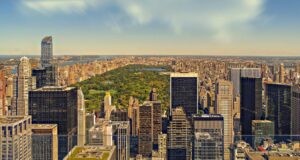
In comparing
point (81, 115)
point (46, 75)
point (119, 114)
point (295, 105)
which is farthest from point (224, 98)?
point (46, 75)

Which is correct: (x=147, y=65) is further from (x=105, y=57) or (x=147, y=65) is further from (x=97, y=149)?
(x=97, y=149)

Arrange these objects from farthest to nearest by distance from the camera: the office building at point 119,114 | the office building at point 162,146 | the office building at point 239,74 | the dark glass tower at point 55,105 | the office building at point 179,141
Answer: the office building at point 239,74, the office building at point 119,114, the dark glass tower at point 55,105, the office building at point 162,146, the office building at point 179,141

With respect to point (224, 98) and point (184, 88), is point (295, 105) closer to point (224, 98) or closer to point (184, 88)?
point (224, 98)

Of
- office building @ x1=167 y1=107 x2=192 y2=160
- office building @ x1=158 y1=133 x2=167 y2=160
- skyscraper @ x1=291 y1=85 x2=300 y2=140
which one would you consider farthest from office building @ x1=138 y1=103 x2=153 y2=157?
skyscraper @ x1=291 y1=85 x2=300 y2=140

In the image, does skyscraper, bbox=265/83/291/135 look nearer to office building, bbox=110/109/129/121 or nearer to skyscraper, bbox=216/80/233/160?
skyscraper, bbox=216/80/233/160

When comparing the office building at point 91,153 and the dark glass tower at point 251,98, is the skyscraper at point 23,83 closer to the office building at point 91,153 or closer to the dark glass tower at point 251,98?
the office building at point 91,153

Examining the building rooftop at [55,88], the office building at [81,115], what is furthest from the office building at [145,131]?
the building rooftop at [55,88]
